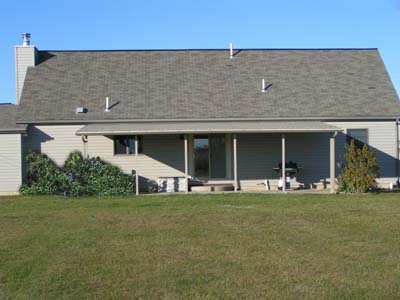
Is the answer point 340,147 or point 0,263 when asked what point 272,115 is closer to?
point 340,147

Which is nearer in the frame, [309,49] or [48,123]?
[48,123]

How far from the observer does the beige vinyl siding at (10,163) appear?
69.5 ft

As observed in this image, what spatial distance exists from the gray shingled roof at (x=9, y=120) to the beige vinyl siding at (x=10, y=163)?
26 cm

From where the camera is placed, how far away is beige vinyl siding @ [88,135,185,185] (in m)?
21.9

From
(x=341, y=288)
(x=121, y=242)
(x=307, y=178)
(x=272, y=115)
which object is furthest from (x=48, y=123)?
(x=341, y=288)

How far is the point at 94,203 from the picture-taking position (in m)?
17.7

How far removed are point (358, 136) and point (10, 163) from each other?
13.0 meters

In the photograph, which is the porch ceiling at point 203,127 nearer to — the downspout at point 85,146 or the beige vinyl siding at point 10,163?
the downspout at point 85,146

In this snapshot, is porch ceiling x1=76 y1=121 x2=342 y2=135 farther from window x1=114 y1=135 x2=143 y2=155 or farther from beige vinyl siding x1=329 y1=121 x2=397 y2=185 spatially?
beige vinyl siding x1=329 y1=121 x2=397 y2=185

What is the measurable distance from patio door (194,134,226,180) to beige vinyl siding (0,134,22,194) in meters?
6.48

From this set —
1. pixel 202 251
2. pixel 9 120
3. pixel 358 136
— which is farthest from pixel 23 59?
pixel 202 251

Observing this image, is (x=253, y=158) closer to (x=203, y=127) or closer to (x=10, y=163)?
(x=203, y=127)

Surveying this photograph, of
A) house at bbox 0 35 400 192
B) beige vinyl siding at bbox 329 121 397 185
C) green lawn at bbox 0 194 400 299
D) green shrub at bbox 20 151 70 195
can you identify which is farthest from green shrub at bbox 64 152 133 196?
beige vinyl siding at bbox 329 121 397 185

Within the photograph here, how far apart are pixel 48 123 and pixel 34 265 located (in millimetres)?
13561
